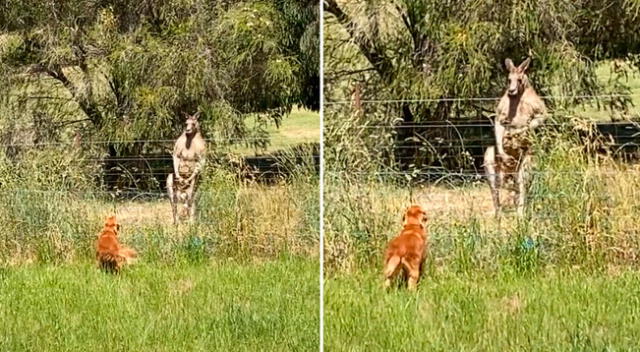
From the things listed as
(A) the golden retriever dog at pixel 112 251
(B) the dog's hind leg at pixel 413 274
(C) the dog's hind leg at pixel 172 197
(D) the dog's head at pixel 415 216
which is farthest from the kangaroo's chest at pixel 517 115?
(A) the golden retriever dog at pixel 112 251

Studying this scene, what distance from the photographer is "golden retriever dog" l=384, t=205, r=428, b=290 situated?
104 inches

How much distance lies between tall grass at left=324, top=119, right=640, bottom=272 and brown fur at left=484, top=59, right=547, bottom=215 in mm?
36

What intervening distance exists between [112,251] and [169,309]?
331 millimetres

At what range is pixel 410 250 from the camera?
265cm

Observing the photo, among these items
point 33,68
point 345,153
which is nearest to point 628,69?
point 345,153

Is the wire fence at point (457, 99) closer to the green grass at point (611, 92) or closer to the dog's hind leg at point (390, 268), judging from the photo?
the green grass at point (611, 92)

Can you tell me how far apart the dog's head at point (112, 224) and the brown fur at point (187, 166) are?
0.26 metres

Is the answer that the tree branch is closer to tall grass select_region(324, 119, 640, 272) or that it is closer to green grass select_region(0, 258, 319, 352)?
tall grass select_region(324, 119, 640, 272)

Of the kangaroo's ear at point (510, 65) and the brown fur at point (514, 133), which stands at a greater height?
the kangaroo's ear at point (510, 65)

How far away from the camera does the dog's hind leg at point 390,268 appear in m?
2.66

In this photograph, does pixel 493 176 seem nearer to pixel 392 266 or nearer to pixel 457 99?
pixel 457 99

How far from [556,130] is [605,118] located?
16 cm

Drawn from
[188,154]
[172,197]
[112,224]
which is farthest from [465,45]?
[112,224]

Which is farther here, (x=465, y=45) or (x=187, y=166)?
(x=187, y=166)
